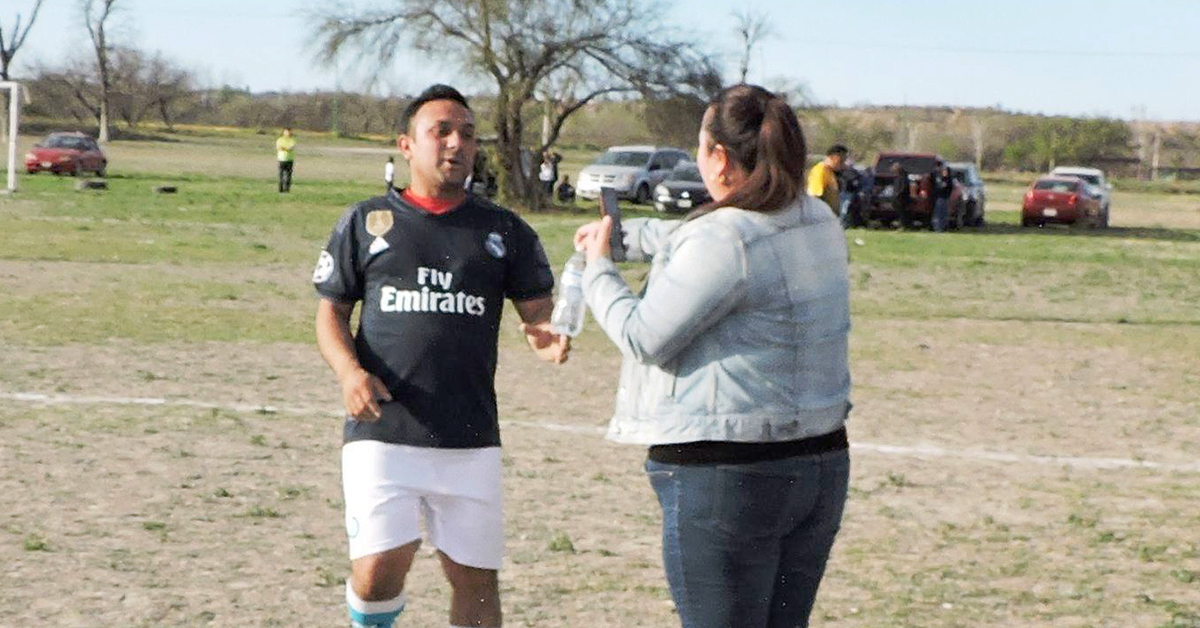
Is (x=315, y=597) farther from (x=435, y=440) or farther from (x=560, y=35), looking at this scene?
(x=560, y=35)

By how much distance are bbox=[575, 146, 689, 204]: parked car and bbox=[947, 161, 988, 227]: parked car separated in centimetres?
761

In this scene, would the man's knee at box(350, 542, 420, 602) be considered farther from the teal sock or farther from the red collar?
the red collar

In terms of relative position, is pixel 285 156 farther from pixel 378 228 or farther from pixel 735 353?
pixel 735 353

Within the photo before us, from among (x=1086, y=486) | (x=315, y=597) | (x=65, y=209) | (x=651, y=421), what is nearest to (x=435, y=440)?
(x=651, y=421)

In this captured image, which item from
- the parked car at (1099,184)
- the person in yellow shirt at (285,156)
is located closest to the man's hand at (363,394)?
the person in yellow shirt at (285,156)

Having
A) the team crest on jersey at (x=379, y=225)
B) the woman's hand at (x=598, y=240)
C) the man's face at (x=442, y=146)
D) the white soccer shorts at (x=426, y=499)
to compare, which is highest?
the man's face at (x=442, y=146)

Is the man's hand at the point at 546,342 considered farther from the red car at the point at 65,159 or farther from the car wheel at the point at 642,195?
the red car at the point at 65,159

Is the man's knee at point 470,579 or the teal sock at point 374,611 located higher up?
the man's knee at point 470,579

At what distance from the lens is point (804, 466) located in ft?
13.6

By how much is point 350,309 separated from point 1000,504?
4869 millimetres

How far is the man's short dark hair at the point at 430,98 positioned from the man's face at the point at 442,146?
0.02 meters

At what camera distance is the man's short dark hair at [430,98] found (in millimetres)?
5238

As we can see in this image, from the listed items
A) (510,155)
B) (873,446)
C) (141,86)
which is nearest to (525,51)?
(510,155)

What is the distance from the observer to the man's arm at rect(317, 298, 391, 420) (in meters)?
5.01
